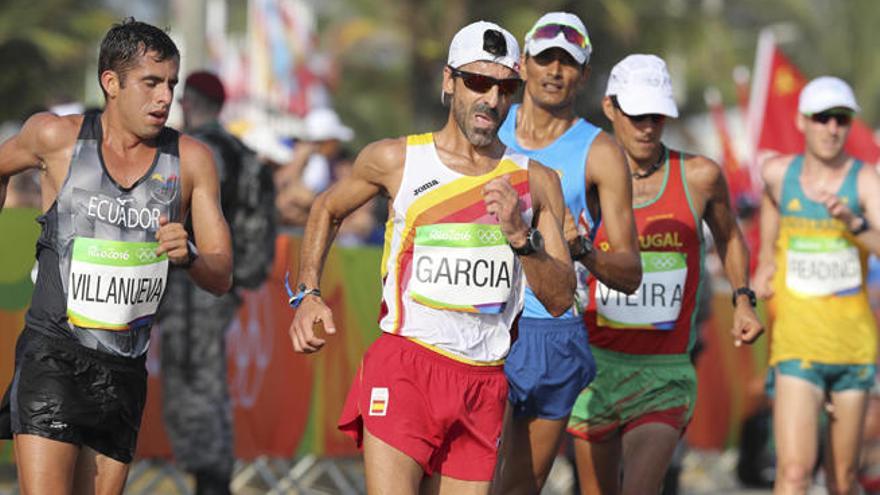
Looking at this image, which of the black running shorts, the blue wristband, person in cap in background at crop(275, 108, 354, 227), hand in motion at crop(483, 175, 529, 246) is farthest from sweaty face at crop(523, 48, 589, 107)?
person in cap in background at crop(275, 108, 354, 227)

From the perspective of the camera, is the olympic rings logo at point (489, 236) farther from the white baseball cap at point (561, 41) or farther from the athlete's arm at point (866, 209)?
the athlete's arm at point (866, 209)

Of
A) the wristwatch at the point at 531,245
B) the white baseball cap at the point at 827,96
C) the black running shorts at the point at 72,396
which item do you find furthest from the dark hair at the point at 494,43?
the white baseball cap at the point at 827,96

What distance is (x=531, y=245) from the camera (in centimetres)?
614

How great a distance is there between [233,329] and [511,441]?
3.56 meters

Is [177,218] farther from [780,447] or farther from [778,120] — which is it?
[778,120]

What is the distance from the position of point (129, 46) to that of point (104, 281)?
911 millimetres

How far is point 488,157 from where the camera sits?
6.62m

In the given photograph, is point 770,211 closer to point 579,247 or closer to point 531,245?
point 579,247

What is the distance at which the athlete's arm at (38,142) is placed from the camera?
6492 millimetres

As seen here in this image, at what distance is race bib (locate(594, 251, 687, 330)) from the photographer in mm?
8328

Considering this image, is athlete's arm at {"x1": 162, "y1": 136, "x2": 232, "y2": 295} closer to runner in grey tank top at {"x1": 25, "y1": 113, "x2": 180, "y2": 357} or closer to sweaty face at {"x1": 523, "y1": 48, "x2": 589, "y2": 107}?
runner in grey tank top at {"x1": 25, "y1": 113, "x2": 180, "y2": 357}

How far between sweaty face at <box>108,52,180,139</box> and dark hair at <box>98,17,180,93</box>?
0.02m

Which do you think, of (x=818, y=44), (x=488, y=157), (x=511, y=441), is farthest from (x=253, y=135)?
(x=818, y=44)

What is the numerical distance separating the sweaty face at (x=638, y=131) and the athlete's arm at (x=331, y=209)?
1984 millimetres
